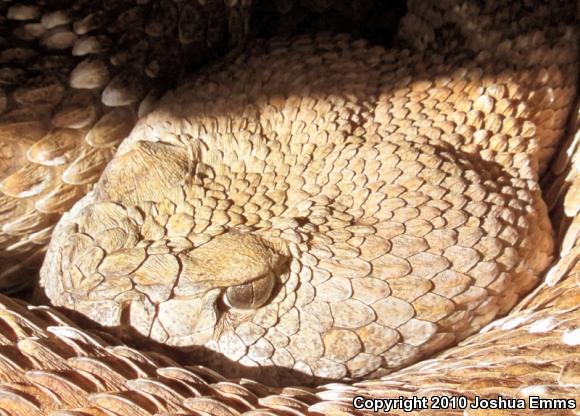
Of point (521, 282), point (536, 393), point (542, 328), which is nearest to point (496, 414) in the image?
point (536, 393)

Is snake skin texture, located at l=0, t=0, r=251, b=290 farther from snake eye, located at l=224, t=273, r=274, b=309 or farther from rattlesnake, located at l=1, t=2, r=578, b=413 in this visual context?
snake eye, located at l=224, t=273, r=274, b=309

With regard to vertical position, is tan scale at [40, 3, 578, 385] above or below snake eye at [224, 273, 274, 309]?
above

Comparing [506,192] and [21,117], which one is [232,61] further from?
[506,192]

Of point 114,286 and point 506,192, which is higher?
point 506,192

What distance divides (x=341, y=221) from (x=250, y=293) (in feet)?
0.64

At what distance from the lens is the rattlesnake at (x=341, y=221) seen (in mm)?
1045

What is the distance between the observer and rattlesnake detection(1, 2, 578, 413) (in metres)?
1.04

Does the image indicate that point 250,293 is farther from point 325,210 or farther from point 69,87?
point 69,87

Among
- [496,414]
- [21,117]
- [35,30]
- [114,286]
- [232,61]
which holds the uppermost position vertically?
[232,61]

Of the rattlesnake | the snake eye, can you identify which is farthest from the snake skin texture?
the snake eye

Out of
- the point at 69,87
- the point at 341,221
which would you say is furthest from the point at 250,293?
the point at 69,87

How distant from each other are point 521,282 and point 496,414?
1.25 ft

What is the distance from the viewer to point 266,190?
123 cm

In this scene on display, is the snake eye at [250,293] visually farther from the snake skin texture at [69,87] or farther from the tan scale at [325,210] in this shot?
the snake skin texture at [69,87]
